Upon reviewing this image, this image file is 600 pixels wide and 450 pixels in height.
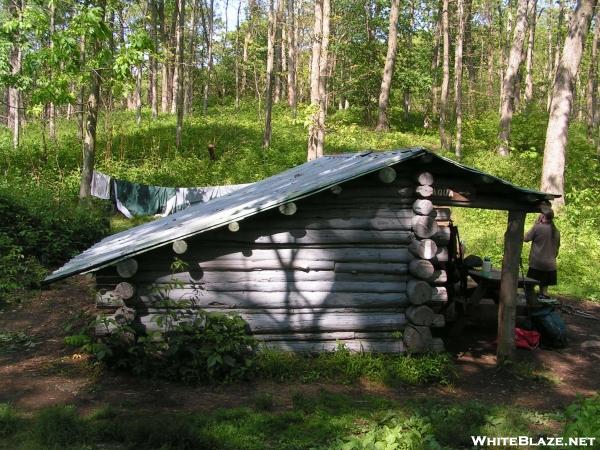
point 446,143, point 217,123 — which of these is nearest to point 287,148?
point 217,123

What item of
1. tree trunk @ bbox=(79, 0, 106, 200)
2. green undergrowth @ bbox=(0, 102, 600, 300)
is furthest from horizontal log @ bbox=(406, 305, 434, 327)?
tree trunk @ bbox=(79, 0, 106, 200)

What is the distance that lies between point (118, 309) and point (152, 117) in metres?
24.9

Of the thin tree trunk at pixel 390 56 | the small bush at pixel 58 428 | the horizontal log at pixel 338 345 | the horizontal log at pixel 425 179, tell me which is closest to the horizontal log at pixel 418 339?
the horizontal log at pixel 338 345

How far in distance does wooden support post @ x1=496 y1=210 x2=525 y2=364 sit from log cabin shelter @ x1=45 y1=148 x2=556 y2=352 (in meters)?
0.02

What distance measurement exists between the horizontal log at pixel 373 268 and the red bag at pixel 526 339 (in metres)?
2.42

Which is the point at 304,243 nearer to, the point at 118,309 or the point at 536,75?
the point at 118,309

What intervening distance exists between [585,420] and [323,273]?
13.1ft

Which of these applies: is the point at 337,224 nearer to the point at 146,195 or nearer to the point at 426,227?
the point at 426,227

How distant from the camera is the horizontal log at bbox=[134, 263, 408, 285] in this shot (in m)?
7.23

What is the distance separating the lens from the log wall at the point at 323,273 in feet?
23.8

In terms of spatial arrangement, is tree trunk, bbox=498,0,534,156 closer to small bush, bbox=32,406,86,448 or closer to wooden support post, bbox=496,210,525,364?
wooden support post, bbox=496,210,525,364

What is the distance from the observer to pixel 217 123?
27531mm

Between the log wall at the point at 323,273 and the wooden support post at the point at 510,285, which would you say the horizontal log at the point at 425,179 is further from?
the wooden support post at the point at 510,285

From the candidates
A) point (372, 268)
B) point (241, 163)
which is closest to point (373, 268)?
point (372, 268)
